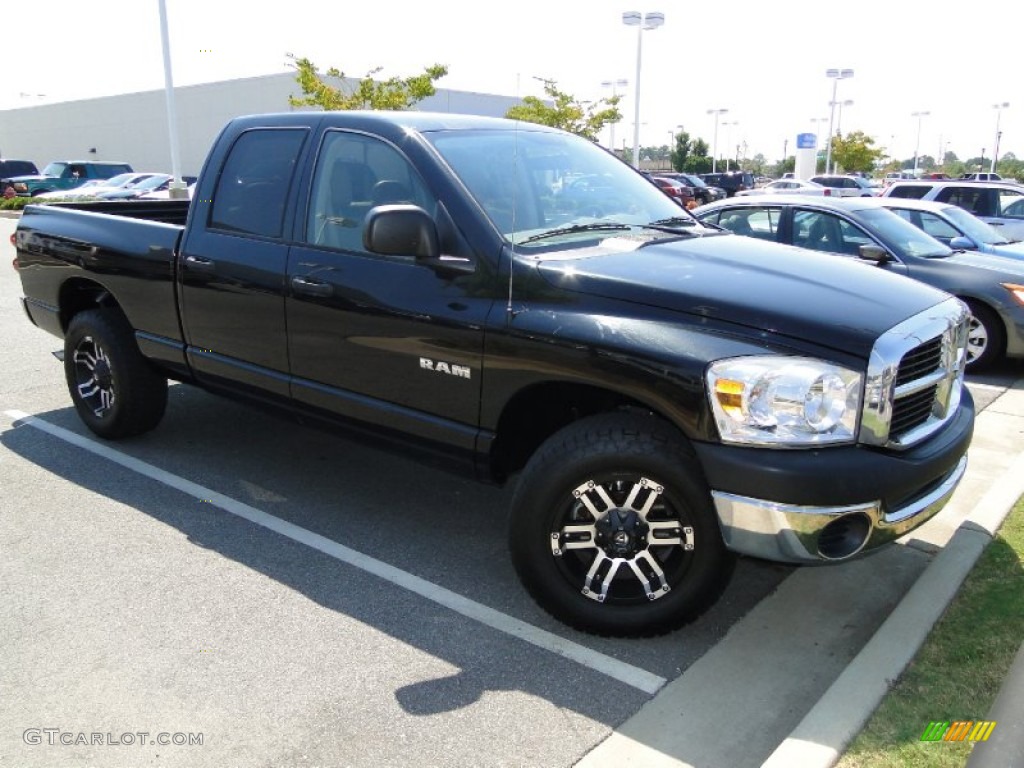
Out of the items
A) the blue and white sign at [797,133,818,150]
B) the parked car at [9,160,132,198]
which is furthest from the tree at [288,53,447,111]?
the blue and white sign at [797,133,818,150]

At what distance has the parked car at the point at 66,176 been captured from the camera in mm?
30859

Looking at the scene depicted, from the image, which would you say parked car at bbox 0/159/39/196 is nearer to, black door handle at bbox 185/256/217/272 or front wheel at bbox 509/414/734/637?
black door handle at bbox 185/256/217/272

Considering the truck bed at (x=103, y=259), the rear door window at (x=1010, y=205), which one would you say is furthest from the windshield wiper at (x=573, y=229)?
the rear door window at (x=1010, y=205)

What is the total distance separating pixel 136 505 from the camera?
185 inches

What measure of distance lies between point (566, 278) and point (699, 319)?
1.87ft

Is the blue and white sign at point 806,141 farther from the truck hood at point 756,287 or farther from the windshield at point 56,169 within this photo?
the truck hood at point 756,287

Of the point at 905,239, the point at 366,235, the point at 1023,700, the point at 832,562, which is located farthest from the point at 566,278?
the point at 905,239

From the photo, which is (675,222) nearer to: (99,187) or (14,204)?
(99,187)

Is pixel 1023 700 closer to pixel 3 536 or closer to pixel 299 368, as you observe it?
pixel 299 368

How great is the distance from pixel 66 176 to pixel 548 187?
107 ft

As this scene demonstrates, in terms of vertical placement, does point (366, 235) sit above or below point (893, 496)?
above

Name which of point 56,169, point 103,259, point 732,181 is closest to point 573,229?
point 103,259

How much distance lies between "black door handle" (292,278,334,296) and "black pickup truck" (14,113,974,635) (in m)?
0.01

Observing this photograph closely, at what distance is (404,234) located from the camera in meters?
3.49
